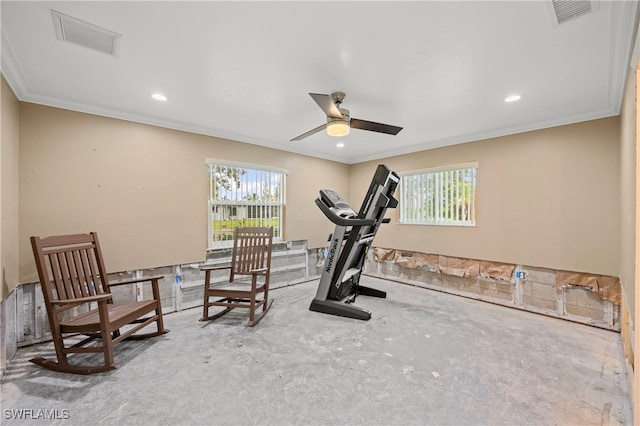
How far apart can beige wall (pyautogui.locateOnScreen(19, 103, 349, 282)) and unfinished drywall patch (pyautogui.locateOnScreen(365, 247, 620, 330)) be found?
3567 mm

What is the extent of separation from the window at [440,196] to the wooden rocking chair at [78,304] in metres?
4.20

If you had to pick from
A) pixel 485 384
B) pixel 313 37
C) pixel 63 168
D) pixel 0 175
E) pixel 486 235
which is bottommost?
pixel 485 384

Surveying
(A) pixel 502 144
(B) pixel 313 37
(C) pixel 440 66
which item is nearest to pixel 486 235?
(A) pixel 502 144

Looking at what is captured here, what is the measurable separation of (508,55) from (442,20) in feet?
2.48

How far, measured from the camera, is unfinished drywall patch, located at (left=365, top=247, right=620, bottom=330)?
10.2ft

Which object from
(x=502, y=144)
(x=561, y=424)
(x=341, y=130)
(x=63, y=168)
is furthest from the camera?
(x=502, y=144)

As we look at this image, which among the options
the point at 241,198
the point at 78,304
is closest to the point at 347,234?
the point at 241,198

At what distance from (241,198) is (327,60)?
277cm

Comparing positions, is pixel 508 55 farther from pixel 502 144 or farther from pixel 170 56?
pixel 170 56

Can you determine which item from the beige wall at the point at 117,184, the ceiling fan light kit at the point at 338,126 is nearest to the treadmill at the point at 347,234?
the ceiling fan light kit at the point at 338,126

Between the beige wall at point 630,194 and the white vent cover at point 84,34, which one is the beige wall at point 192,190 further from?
the white vent cover at point 84,34

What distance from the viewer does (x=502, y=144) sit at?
3.84 metres

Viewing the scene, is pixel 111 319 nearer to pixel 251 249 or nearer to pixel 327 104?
pixel 251 249

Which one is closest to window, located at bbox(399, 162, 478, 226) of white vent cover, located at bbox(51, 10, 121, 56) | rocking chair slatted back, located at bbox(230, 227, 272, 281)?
rocking chair slatted back, located at bbox(230, 227, 272, 281)
